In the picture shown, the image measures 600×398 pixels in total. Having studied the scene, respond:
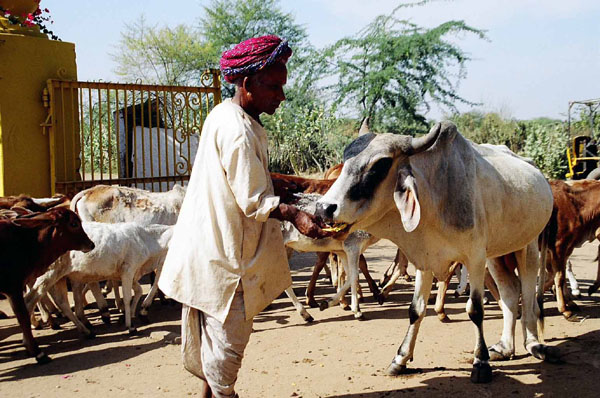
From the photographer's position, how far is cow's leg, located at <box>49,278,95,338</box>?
6.90m

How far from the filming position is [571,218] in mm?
7859

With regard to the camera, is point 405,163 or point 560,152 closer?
point 405,163

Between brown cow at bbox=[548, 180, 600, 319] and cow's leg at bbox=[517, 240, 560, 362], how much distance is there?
1751 mm

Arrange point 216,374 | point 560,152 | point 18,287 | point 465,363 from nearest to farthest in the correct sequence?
point 216,374 < point 465,363 < point 18,287 < point 560,152

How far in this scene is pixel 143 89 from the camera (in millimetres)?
10617

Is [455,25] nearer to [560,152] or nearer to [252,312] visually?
[560,152]

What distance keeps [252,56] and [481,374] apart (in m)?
3.16

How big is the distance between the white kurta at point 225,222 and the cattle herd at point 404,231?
0.50 m

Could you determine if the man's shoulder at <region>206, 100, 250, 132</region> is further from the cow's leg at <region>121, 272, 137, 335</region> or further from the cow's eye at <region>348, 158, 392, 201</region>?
the cow's leg at <region>121, 272, 137, 335</region>

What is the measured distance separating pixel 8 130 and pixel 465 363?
7.83 meters

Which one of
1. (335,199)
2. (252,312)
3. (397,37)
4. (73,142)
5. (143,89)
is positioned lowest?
(252,312)

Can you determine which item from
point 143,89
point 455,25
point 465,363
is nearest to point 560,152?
point 455,25

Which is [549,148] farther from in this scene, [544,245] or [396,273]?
[544,245]

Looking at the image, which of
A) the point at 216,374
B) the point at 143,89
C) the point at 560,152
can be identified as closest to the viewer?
the point at 216,374
